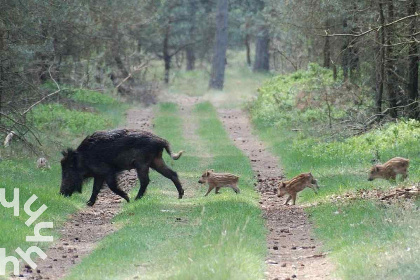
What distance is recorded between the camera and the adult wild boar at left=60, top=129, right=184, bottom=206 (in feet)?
54.4

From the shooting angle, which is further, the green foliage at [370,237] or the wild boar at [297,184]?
the wild boar at [297,184]

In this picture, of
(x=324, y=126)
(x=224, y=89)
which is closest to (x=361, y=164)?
(x=324, y=126)

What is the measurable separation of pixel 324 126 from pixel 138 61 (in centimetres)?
1947

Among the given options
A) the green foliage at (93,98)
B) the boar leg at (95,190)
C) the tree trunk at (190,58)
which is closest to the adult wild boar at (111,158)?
the boar leg at (95,190)

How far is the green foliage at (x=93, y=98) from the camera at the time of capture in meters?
37.7

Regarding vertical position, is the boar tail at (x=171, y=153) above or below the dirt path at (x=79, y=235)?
above

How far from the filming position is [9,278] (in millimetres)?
10633

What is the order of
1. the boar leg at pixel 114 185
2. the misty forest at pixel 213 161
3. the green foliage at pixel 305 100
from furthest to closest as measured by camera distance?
1. the green foliage at pixel 305 100
2. the boar leg at pixel 114 185
3. the misty forest at pixel 213 161

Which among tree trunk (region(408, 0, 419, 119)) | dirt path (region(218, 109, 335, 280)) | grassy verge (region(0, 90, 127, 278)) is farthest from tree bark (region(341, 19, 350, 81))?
grassy verge (region(0, 90, 127, 278))

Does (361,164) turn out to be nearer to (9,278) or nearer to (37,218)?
(37,218)

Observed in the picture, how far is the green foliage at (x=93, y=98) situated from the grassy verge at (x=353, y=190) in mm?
9921

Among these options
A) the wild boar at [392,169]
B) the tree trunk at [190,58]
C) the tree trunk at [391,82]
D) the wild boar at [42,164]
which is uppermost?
the tree trunk at [391,82]

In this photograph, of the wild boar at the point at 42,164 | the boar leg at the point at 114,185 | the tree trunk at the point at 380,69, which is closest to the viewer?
the boar leg at the point at 114,185

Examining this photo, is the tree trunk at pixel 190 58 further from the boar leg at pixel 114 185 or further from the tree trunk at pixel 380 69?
the boar leg at pixel 114 185
